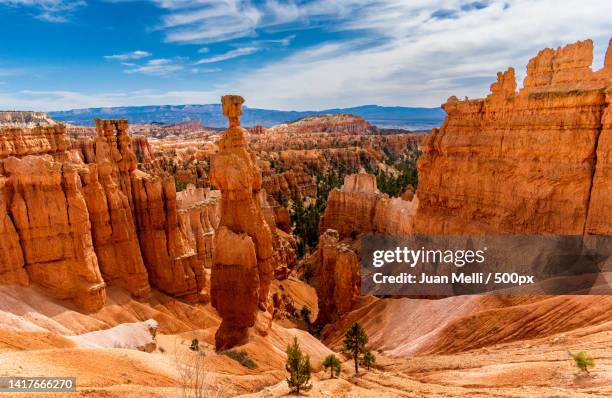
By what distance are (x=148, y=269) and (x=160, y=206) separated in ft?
12.1

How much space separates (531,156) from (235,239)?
16.7m

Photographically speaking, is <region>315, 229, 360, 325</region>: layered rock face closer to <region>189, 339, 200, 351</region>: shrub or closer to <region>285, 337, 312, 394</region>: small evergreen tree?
<region>189, 339, 200, 351</region>: shrub

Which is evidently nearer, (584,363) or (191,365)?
(584,363)

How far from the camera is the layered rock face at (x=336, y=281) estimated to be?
30.0 metres

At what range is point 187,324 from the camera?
71.6 feet

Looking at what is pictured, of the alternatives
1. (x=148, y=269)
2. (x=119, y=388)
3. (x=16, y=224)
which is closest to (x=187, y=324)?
(x=148, y=269)

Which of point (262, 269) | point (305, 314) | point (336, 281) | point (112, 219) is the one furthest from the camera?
point (305, 314)

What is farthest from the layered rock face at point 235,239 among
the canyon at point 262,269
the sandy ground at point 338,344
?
the sandy ground at point 338,344

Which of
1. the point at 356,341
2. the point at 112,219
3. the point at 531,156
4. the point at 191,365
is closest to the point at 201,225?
the point at 112,219

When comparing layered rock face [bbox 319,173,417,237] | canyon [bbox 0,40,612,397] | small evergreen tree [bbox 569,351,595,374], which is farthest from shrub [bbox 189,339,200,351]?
layered rock face [bbox 319,173,417,237]

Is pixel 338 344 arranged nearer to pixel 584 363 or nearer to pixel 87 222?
pixel 87 222

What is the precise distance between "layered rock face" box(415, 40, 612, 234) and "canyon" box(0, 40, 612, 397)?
78 millimetres

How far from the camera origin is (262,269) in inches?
853

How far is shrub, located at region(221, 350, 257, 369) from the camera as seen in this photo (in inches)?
667
